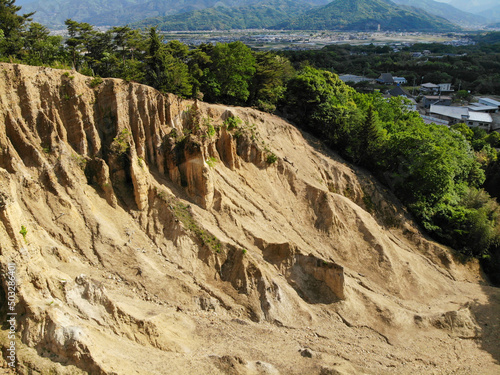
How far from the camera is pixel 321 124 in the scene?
46.3 m

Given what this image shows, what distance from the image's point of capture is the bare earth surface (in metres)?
20.6

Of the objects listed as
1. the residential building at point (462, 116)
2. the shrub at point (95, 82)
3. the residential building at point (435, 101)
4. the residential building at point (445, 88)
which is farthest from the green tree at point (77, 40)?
the residential building at point (445, 88)

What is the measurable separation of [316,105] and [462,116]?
56.6 metres

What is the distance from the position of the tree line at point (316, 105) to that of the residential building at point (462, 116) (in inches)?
1538

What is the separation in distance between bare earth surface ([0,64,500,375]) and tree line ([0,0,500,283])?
3.77m

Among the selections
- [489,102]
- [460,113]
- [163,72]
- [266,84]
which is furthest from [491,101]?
[163,72]

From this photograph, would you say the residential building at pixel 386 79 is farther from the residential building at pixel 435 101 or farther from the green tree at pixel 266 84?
the green tree at pixel 266 84

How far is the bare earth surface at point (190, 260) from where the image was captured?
20594 mm

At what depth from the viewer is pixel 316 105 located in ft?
153

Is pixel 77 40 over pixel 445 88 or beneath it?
over

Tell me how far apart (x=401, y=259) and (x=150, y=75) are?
95.6 feet

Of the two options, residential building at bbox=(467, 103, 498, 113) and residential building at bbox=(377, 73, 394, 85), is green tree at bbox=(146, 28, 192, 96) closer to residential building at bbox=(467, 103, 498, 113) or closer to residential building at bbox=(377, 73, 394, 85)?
residential building at bbox=(467, 103, 498, 113)

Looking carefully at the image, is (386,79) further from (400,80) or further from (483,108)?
(483,108)

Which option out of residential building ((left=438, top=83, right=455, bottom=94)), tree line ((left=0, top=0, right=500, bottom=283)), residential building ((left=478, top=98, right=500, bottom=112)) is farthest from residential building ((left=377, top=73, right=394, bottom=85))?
tree line ((left=0, top=0, right=500, bottom=283))
